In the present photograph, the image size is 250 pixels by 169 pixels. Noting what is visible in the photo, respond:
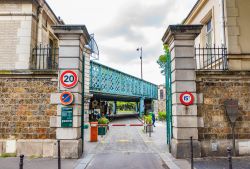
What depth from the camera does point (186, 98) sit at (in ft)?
25.7

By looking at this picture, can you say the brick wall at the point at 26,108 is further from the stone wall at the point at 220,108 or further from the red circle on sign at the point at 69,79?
the stone wall at the point at 220,108

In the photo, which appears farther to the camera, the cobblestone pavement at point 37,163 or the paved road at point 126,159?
the paved road at point 126,159

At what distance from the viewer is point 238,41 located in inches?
345

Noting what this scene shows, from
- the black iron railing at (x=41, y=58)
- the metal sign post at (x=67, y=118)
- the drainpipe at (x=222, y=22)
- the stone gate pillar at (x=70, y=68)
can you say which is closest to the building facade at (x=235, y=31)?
the drainpipe at (x=222, y=22)

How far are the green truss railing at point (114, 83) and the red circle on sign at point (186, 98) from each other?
14.6 metres

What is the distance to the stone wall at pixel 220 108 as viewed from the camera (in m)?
7.96

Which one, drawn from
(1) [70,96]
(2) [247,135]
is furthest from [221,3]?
(1) [70,96]

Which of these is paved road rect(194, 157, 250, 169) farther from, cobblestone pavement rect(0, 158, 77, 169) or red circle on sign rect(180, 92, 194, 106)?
cobblestone pavement rect(0, 158, 77, 169)

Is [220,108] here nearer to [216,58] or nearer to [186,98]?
[186,98]

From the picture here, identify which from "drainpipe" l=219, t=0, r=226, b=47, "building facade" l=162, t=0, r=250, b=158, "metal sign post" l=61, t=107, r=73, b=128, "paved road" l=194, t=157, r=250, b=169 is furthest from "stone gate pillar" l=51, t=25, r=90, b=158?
"drainpipe" l=219, t=0, r=226, b=47

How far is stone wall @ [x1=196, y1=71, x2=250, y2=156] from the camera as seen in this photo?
7961 millimetres

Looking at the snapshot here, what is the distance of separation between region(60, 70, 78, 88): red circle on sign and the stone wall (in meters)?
4.79

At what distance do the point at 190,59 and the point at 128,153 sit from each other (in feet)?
14.9

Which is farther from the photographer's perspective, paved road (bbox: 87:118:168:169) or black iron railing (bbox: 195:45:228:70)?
black iron railing (bbox: 195:45:228:70)
